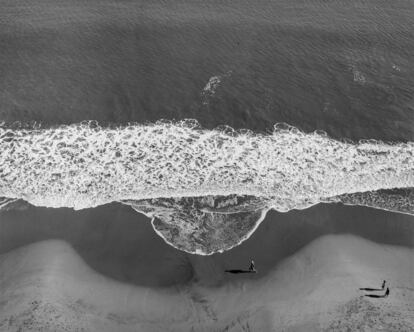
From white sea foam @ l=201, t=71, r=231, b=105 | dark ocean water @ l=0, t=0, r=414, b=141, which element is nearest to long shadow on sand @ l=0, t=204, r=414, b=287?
dark ocean water @ l=0, t=0, r=414, b=141

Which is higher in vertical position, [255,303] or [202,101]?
[202,101]

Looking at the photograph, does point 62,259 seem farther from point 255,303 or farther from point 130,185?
point 255,303

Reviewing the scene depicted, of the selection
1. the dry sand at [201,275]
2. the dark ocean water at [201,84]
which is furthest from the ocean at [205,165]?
the dark ocean water at [201,84]

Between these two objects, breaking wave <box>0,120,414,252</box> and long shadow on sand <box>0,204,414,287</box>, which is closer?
long shadow on sand <box>0,204,414,287</box>

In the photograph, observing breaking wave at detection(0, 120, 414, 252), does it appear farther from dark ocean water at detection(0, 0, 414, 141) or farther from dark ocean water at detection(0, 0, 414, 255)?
dark ocean water at detection(0, 0, 414, 141)

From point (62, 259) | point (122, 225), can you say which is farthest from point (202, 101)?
point (62, 259)

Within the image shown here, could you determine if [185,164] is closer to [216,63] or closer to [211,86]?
[211,86]

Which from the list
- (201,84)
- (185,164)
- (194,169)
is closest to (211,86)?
(201,84)
